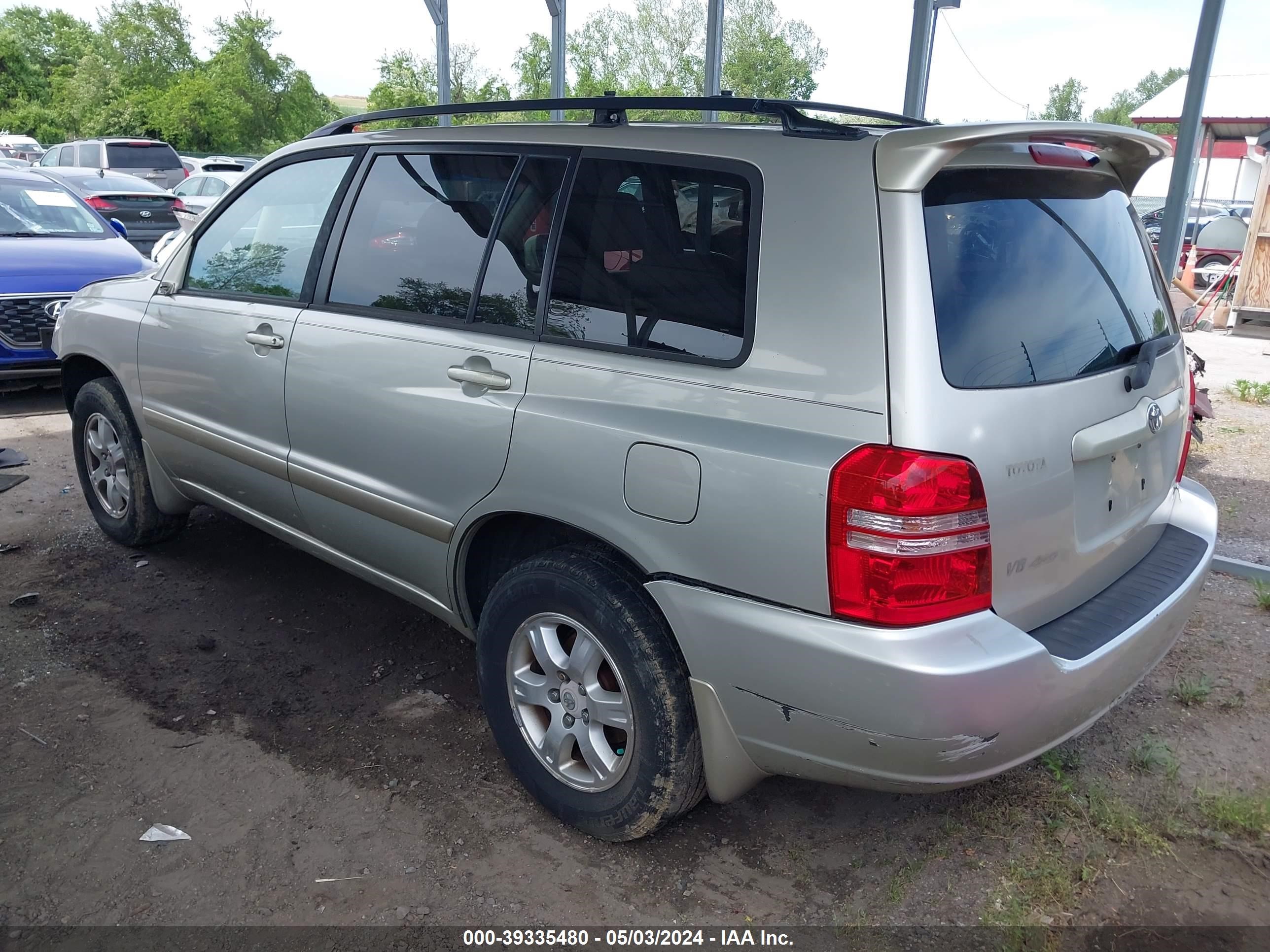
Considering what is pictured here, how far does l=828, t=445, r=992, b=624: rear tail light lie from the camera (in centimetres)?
201

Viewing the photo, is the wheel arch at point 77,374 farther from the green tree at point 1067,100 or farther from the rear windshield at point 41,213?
the green tree at point 1067,100

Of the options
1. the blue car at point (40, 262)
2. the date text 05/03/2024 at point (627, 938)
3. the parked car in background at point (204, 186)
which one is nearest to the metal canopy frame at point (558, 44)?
the blue car at point (40, 262)

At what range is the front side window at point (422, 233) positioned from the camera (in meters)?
2.92

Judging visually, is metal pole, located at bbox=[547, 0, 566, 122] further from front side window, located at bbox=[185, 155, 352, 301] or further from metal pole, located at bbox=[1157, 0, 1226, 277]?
front side window, located at bbox=[185, 155, 352, 301]

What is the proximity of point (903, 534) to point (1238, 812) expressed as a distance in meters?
1.57

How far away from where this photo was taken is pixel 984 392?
210 cm

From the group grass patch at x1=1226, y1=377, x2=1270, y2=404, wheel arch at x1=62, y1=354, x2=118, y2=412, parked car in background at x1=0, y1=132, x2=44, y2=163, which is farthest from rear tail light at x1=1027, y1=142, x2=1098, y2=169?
parked car in background at x1=0, y1=132, x2=44, y2=163

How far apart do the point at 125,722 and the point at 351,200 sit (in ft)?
6.20

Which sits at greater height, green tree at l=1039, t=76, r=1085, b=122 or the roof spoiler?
green tree at l=1039, t=76, r=1085, b=122

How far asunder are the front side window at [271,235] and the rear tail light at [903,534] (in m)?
2.28

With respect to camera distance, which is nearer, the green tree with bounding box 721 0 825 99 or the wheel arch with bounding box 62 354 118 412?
the wheel arch with bounding box 62 354 118 412

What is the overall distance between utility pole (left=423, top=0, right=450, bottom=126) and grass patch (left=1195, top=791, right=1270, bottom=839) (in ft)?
26.9

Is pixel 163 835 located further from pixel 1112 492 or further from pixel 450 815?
pixel 1112 492

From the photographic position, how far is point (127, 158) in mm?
20750
